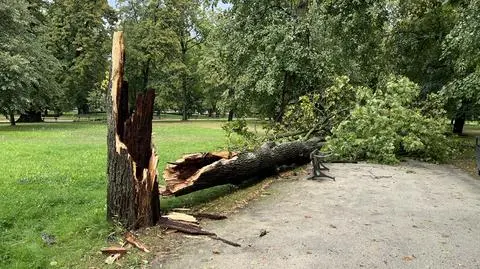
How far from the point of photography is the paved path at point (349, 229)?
450 cm

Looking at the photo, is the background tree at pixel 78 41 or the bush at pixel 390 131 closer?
the bush at pixel 390 131

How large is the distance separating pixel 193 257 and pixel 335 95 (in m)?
9.95

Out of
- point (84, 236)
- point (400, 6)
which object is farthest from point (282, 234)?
point (400, 6)

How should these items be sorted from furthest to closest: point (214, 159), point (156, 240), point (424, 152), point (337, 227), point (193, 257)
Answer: point (424, 152) < point (214, 159) < point (337, 227) < point (156, 240) < point (193, 257)

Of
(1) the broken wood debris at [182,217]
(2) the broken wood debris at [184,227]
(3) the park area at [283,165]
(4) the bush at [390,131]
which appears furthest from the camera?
(4) the bush at [390,131]

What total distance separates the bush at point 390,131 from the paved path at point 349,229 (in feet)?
9.29

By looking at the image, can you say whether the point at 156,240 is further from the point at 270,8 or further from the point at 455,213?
the point at 270,8

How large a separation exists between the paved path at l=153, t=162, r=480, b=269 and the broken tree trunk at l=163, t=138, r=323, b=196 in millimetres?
563

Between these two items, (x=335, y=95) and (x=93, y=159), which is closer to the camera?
(x=93, y=159)

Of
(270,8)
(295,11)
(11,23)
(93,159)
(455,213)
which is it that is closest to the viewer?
(455,213)

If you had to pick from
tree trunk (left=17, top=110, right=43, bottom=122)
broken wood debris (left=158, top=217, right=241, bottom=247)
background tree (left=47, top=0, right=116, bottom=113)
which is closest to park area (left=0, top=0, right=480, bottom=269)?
broken wood debris (left=158, top=217, right=241, bottom=247)

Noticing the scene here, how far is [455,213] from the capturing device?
6527 mm

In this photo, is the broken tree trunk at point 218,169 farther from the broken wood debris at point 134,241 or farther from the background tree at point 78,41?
the background tree at point 78,41

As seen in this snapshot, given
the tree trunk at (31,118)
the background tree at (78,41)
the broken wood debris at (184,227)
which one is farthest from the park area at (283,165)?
the tree trunk at (31,118)
